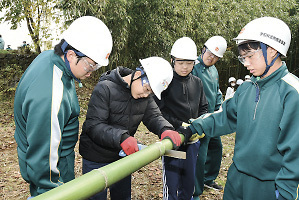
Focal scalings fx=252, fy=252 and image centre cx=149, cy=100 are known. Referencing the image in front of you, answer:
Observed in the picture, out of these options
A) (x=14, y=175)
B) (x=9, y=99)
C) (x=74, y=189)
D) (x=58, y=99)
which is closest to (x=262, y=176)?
(x=74, y=189)

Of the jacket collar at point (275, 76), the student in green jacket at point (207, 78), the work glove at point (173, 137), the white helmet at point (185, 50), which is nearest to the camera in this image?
the jacket collar at point (275, 76)

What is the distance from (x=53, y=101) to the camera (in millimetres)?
1764

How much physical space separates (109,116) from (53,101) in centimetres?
84

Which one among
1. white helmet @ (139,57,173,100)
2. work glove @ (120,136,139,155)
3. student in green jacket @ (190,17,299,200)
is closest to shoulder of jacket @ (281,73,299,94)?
student in green jacket @ (190,17,299,200)

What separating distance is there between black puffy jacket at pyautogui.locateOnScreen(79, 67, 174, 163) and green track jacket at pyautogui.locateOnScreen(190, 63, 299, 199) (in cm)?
88

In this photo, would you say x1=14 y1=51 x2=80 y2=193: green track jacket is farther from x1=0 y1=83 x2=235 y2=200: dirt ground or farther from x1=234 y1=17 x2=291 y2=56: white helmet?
x1=0 y1=83 x2=235 y2=200: dirt ground

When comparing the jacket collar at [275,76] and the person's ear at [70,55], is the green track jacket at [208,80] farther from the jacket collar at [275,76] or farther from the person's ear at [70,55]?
the person's ear at [70,55]

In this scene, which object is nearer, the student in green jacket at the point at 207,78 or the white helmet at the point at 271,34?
the white helmet at the point at 271,34

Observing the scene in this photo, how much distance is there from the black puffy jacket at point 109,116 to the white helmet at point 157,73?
256 millimetres

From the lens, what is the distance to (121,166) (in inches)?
64.4

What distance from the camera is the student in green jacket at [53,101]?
1737mm

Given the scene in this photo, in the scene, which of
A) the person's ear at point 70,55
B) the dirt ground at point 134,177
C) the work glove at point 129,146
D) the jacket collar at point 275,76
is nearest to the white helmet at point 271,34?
the jacket collar at point 275,76

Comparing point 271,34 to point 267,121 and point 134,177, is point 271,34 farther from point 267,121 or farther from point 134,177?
point 134,177

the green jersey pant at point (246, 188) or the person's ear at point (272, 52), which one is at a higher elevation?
the person's ear at point (272, 52)
